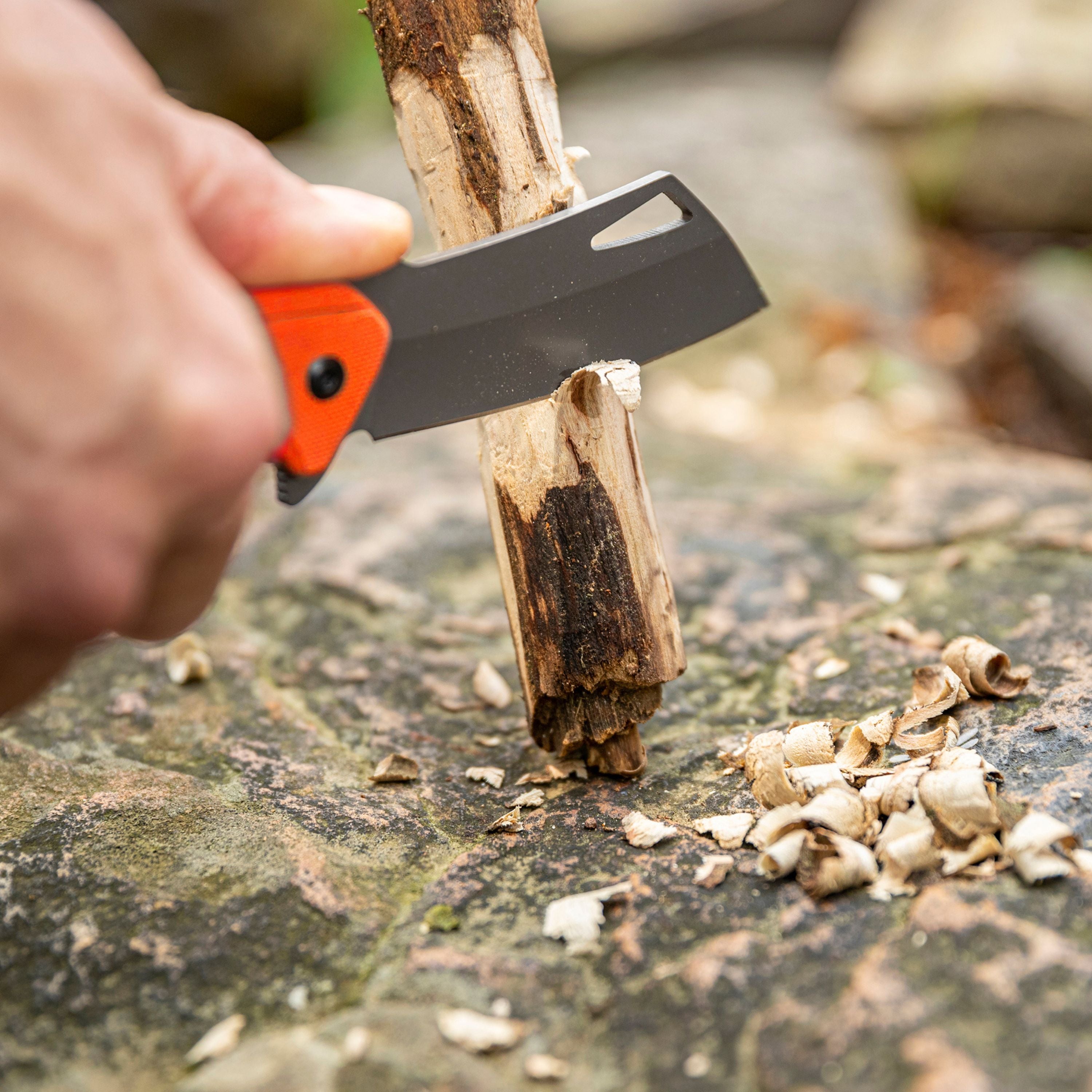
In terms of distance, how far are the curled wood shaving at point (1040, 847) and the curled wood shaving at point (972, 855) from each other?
0.05 ft

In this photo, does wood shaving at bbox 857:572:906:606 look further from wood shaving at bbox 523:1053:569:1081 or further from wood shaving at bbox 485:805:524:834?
wood shaving at bbox 523:1053:569:1081

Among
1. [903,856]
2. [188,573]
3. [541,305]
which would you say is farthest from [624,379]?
[903,856]

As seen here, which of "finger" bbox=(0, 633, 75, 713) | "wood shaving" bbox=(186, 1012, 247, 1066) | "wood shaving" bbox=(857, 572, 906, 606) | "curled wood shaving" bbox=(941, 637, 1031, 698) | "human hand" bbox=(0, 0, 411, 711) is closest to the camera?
"human hand" bbox=(0, 0, 411, 711)

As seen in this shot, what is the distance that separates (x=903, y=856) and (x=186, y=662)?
52.3 inches

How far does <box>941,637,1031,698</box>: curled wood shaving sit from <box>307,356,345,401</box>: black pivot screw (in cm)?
105

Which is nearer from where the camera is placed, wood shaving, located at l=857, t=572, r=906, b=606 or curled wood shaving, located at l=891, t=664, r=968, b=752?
curled wood shaving, located at l=891, t=664, r=968, b=752

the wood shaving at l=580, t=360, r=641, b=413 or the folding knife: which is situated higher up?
the folding knife

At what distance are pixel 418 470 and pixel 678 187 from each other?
4.87 feet

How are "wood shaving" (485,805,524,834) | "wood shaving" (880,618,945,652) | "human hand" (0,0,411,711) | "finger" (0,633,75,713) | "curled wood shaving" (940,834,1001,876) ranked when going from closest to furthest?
"human hand" (0,0,411,711), "finger" (0,633,75,713), "curled wood shaving" (940,834,1001,876), "wood shaving" (485,805,524,834), "wood shaving" (880,618,945,652)

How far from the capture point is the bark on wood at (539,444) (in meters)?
1.35

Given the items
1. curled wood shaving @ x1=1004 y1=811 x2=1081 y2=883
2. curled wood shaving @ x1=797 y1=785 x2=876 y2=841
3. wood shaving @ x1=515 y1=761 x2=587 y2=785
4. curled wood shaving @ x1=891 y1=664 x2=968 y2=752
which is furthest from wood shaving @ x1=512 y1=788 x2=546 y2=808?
curled wood shaving @ x1=1004 y1=811 x2=1081 y2=883

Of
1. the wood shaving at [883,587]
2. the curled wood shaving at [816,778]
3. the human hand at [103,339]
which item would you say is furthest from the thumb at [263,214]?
the wood shaving at [883,587]

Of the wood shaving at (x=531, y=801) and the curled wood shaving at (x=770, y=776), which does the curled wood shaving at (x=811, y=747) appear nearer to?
the curled wood shaving at (x=770, y=776)

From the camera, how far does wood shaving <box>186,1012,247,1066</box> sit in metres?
1.05
